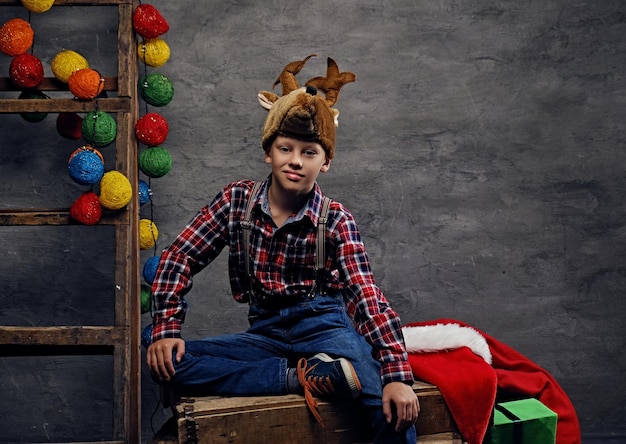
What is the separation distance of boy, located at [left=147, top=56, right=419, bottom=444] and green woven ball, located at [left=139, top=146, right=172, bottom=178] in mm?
533

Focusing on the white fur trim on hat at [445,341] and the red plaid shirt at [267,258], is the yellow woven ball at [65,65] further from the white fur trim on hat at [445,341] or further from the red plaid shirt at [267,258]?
the white fur trim on hat at [445,341]

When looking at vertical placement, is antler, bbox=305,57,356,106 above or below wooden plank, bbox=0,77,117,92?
below

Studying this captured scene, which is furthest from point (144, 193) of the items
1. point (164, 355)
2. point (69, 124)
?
point (164, 355)

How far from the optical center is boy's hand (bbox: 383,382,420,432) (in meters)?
2.00

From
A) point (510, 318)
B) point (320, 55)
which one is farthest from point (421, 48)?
point (510, 318)

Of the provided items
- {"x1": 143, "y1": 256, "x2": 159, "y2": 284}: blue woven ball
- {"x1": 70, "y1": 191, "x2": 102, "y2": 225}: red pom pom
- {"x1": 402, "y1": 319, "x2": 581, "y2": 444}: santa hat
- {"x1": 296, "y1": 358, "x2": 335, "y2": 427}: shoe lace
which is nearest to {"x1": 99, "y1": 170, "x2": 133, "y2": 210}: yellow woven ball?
{"x1": 70, "y1": 191, "x2": 102, "y2": 225}: red pom pom

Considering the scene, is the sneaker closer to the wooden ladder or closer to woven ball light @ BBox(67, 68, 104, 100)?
Answer: the wooden ladder

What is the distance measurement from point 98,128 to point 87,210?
0.27m

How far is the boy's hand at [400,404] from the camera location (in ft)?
6.55

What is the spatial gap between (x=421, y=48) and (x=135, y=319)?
5.02 ft

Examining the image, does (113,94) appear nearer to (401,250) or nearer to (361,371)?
(401,250)

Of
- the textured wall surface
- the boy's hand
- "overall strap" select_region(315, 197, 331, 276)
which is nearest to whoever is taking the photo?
the boy's hand

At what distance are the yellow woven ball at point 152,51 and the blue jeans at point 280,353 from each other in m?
1.02

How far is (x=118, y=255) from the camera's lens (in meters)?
2.71
